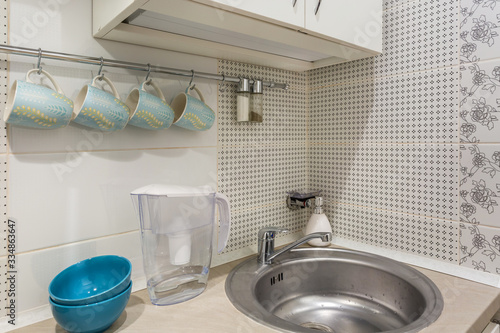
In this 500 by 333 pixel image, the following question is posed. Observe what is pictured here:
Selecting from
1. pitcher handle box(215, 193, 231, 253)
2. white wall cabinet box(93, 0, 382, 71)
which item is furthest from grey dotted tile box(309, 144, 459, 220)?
pitcher handle box(215, 193, 231, 253)

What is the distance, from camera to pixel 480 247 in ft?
3.39

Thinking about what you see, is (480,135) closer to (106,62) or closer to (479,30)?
(479,30)

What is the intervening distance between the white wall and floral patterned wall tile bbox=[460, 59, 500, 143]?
923 mm

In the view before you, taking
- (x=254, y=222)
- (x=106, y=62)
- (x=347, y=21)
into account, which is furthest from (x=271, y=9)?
(x=254, y=222)

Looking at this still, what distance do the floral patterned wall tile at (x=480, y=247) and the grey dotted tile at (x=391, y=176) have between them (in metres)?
0.06

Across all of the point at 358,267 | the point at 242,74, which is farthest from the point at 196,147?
the point at 358,267

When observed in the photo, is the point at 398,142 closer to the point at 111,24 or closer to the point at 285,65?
the point at 285,65

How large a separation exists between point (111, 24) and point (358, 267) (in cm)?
113

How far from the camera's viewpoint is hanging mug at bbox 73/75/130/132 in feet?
2.62

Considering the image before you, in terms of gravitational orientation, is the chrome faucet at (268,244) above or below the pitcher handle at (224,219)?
below

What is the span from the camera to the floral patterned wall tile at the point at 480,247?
1006 mm

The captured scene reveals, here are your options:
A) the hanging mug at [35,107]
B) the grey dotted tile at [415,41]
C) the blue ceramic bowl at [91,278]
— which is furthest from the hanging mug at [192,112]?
the grey dotted tile at [415,41]

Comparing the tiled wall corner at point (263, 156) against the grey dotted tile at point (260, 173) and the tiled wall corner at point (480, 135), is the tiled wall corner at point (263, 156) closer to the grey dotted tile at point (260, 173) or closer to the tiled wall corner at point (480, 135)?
the grey dotted tile at point (260, 173)

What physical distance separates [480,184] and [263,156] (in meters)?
0.75
